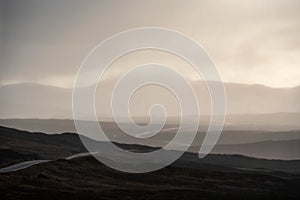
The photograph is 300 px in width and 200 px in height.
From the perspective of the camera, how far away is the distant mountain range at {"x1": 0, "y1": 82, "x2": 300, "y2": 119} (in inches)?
197

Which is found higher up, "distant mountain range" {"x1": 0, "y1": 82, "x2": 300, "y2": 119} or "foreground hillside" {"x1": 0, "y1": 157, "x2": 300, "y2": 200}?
"distant mountain range" {"x1": 0, "y1": 82, "x2": 300, "y2": 119}

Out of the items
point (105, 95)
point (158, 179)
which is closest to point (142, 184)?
point (158, 179)

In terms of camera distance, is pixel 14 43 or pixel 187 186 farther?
pixel 14 43

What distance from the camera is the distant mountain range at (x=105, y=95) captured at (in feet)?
16.5

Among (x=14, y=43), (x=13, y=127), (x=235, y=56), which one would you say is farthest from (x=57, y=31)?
(x=235, y=56)

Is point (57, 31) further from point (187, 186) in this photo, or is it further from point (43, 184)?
point (187, 186)

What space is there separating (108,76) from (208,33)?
106 centimetres

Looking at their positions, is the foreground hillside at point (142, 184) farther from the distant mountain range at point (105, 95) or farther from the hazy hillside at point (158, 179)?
the distant mountain range at point (105, 95)

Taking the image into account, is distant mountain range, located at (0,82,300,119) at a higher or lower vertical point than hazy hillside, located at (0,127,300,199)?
higher

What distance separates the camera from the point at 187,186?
4.94 m

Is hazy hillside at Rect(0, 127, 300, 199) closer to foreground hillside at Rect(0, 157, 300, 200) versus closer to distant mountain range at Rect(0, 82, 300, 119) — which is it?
foreground hillside at Rect(0, 157, 300, 200)

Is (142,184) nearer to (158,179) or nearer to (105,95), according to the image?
(158,179)

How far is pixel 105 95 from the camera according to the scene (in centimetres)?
512

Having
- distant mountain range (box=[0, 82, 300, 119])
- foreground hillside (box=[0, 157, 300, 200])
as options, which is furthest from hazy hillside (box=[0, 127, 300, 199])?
distant mountain range (box=[0, 82, 300, 119])
